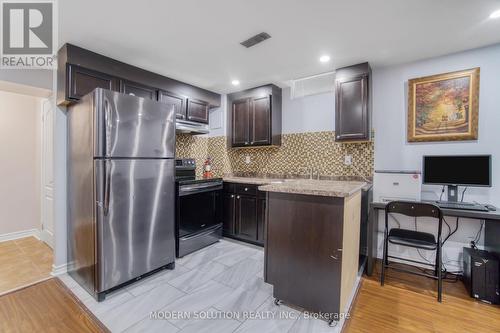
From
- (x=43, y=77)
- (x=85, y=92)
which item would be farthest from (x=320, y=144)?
(x=43, y=77)

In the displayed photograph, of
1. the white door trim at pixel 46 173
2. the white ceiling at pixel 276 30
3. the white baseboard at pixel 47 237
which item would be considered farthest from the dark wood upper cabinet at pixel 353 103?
the white baseboard at pixel 47 237

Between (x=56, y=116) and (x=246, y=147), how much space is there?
2517 millimetres

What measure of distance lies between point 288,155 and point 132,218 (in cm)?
239

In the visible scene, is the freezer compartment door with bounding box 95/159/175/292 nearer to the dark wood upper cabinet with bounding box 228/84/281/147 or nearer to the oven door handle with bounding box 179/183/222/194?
the oven door handle with bounding box 179/183/222/194

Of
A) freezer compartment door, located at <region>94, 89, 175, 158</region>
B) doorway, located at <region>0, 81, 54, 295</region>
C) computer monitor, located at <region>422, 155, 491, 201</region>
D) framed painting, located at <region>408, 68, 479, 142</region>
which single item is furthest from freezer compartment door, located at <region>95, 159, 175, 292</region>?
framed painting, located at <region>408, 68, 479, 142</region>

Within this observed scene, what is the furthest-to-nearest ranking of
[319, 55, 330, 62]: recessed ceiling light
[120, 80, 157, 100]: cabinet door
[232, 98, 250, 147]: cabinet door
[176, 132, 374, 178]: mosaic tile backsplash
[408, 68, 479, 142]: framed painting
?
[232, 98, 250, 147]: cabinet door < [176, 132, 374, 178]: mosaic tile backsplash < [120, 80, 157, 100]: cabinet door < [319, 55, 330, 62]: recessed ceiling light < [408, 68, 479, 142]: framed painting

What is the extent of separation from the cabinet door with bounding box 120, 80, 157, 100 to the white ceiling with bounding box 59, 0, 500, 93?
0.83ft

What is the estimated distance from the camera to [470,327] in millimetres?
1787

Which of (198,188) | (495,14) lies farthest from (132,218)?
(495,14)

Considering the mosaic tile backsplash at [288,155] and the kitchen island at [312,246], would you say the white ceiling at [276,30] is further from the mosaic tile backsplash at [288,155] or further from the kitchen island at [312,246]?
the kitchen island at [312,246]

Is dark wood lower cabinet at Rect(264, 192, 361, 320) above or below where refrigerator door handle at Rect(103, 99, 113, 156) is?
below

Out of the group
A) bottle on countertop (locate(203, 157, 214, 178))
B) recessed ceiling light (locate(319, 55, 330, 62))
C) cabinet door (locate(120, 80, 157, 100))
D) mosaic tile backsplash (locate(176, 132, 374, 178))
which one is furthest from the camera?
bottle on countertop (locate(203, 157, 214, 178))

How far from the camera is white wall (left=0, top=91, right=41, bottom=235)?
11.6ft

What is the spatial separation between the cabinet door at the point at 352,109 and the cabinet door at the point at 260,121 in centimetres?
105
